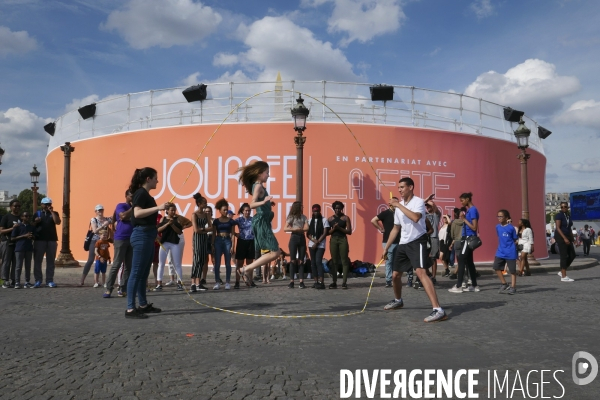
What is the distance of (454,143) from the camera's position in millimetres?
17203

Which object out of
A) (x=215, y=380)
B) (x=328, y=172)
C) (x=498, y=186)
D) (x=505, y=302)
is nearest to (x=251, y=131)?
(x=328, y=172)

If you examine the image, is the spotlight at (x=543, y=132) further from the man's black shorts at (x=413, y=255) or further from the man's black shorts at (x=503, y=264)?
the man's black shorts at (x=413, y=255)

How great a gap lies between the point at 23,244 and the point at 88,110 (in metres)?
9.49

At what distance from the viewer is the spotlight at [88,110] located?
18.6m

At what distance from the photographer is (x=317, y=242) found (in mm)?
10406

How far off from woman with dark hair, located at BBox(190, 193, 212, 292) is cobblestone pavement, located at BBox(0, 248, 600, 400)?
1.23 m

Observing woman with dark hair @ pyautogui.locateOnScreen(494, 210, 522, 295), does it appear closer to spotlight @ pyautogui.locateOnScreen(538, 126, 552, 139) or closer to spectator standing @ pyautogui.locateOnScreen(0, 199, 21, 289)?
spectator standing @ pyautogui.locateOnScreen(0, 199, 21, 289)

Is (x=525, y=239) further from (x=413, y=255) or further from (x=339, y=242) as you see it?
(x=413, y=255)

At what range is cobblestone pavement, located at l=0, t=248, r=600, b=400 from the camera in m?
3.68

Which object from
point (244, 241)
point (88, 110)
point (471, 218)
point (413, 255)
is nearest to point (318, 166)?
point (244, 241)

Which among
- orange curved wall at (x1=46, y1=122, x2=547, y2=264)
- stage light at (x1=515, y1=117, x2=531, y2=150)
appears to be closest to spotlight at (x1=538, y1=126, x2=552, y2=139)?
orange curved wall at (x1=46, y1=122, x2=547, y2=264)

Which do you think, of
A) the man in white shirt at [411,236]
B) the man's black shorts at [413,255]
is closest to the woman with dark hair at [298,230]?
the man in white shirt at [411,236]

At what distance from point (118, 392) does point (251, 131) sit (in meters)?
13.1

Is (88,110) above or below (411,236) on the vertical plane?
above
